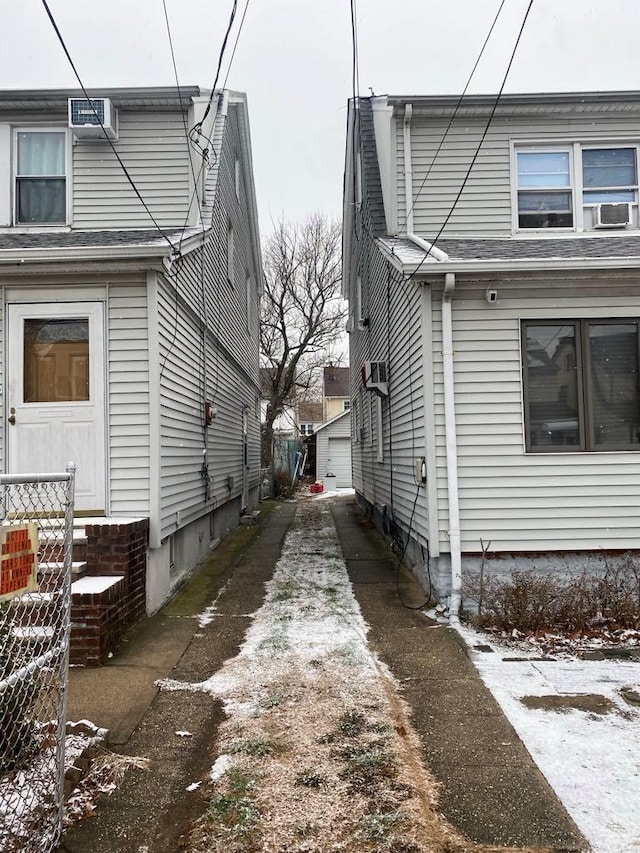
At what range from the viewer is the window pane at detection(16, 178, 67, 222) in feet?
26.1

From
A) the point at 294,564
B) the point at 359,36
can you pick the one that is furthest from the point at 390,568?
the point at 359,36

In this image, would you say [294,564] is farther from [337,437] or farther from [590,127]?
[337,437]

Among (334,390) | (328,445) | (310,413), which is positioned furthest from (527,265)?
(310,413)

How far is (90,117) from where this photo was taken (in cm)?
776

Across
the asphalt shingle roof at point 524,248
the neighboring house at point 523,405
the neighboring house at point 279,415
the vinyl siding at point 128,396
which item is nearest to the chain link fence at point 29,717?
the vinyl siding at point 128,396

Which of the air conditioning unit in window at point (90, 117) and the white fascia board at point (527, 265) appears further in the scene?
the air conditioning unit in window at point (90, 117)

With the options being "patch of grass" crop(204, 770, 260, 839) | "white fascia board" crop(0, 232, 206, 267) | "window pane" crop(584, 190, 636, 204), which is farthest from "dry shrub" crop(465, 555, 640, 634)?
"window pane" crop(584, 190, 636, 204)

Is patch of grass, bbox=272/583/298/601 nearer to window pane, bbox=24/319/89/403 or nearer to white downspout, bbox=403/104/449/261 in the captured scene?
window pane, bbox=24/319/89/403

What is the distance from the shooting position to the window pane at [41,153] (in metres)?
8.06

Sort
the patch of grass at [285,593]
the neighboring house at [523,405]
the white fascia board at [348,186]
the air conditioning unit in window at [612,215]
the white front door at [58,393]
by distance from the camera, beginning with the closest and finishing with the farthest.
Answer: the neighboring house at [523,405], the white front door at [58,393], the patch of grass at [285,593], the air conditioning unit in window at [612,215], the white fascia board at [348,186]

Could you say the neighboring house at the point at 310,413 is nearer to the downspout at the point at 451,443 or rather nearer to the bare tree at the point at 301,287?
the bare tree at the point at 301,287

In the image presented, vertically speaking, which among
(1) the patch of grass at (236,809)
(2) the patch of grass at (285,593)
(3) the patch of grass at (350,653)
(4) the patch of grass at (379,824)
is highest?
(2) the patch of grass at (285,593)

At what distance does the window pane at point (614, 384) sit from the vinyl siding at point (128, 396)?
4.48m

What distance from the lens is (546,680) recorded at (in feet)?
13.8
